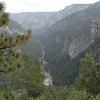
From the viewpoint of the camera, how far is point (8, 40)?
A: 14.4 m

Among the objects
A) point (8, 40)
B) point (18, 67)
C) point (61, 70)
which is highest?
point (8, 40)

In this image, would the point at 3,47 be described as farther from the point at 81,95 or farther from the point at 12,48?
the point at 81,95

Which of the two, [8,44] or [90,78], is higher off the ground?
[8,44]

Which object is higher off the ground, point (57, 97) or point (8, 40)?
point (8, 40)

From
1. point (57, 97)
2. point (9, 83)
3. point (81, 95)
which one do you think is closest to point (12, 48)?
point (81, 95)

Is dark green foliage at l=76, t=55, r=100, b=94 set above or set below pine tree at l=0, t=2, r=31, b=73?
below

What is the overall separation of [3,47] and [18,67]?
1.07 m

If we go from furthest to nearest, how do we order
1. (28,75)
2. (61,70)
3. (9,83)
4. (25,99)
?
1. (61,70)
2. (9,83)
3. (28,75)
4. (25,99)

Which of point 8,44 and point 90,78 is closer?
point 8,44

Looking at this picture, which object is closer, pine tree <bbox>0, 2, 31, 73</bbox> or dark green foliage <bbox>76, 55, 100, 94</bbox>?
pine tree <bbox>0, 2, 31, 73</bbox>

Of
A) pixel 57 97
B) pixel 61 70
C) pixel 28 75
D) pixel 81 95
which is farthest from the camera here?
pixel 61 70

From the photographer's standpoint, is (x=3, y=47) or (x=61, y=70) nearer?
(x=3, y=47)

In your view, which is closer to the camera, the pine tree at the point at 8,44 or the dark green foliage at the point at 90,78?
the pine tree at the point at 8,44

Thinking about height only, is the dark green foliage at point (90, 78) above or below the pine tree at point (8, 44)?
below
